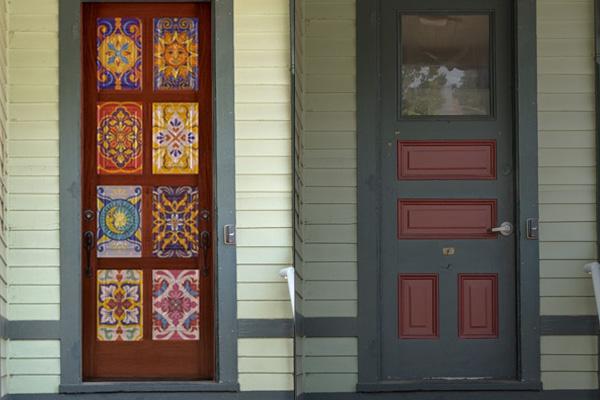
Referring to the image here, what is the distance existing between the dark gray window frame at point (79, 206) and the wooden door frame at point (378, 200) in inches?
207

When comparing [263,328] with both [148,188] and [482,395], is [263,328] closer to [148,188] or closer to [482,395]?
[148,188]

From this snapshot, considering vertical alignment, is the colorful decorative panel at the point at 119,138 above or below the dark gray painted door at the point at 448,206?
above

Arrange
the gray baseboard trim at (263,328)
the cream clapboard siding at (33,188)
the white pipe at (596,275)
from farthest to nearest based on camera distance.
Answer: the cream clapboard siding at (33,188) < the gray baseboard trim at (263,328) < the white pipe at (596,275)

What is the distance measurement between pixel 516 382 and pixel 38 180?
5610mm

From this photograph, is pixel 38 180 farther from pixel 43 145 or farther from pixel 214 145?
pixel 214 145

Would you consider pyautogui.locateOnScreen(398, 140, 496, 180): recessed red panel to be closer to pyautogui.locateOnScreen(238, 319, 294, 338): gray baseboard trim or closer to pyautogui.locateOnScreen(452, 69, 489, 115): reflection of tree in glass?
pyautogui.locateOnScreen(452, 69, 489, 115): reflection of tree in glass

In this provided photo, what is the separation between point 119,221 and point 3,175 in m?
0.63

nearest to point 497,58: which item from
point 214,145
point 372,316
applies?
point 372,316

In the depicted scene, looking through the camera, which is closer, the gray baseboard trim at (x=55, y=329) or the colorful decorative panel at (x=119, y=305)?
the gray baseboard trim at (x=55, y=329)

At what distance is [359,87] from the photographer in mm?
724

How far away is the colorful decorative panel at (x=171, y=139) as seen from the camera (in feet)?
20.0

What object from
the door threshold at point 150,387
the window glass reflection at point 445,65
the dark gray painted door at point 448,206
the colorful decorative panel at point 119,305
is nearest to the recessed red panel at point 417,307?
the dark gray painted door at point 448,206

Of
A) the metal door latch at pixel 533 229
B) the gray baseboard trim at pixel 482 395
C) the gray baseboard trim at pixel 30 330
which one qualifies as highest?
the metal door latch at pixel 533 229

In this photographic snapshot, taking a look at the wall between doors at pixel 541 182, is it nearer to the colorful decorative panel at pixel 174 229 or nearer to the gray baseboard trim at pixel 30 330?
the colorful decorative panel at pixel 174 229
